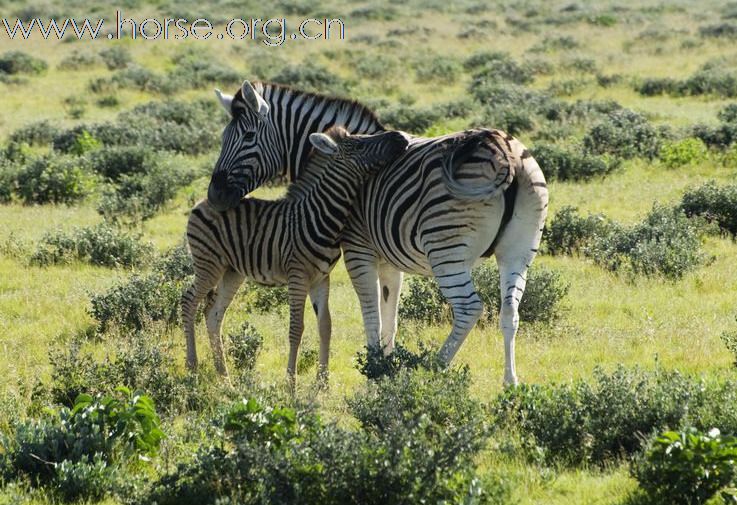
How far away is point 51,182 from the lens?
15.2 metres

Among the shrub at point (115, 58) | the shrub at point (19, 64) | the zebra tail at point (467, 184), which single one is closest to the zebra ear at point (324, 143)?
the zebra tail at point (467, 184)

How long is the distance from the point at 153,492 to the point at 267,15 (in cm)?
4768

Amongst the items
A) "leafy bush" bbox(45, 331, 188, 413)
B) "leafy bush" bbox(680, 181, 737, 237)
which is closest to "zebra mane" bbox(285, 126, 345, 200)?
"leafy bush" bbox(45, 331, 188, 413)

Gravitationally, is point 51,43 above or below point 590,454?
below

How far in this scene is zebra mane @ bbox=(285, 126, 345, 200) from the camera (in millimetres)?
7953

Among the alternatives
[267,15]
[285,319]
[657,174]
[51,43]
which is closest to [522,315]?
[285,319]

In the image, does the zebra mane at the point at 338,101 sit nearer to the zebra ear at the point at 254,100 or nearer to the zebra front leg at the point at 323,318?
the zebra ear at the point at 254,100

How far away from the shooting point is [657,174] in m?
16.3

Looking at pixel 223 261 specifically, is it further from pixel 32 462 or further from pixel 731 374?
pixel 731 374

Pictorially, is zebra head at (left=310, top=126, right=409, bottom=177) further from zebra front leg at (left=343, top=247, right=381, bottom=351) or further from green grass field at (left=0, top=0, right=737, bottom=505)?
green grass field at (left=0, top=0, right=737, bottom=505)

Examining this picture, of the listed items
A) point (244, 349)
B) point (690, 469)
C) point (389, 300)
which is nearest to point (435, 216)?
point (389, 300)

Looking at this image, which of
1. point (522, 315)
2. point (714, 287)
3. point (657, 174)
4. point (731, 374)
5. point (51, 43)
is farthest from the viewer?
point (51, 43)

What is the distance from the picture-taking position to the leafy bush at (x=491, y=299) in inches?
373

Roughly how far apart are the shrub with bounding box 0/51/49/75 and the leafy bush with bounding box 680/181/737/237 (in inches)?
854
